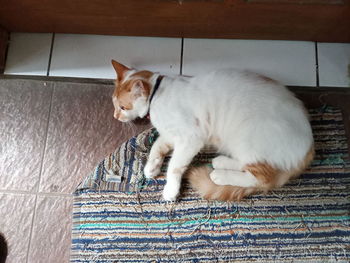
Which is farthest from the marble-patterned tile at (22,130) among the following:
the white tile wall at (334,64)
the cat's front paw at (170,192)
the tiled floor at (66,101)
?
the white tile wall at (334,64)

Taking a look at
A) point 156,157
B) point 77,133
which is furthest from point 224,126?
point 77,133

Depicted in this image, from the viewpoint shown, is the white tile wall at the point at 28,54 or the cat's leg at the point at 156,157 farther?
the white tile wall at the point at 28,54

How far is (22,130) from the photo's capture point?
1.30 metres

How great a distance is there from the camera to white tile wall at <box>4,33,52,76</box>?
138cm

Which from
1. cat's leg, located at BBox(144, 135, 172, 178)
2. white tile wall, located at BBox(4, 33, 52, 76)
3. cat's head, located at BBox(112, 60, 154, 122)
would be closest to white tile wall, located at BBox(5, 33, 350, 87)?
white tile wall, located at BBox(4, 33, 52, 76)

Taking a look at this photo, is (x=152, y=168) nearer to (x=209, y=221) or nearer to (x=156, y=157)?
(x=156, y=157)

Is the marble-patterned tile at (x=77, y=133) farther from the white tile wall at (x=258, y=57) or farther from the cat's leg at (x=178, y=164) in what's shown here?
the white tile wall at (x=258, y=57)

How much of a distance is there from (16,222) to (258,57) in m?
1.26

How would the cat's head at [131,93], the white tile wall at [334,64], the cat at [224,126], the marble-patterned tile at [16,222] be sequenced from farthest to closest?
the white tile wall at [334,64] → the marble-patterned tile at [16,222] → the cat's head at [131,93] → the cat at [224,126]

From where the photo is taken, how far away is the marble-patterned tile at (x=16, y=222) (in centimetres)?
119

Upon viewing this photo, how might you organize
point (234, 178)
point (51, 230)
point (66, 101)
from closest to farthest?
point (234, 178)
point (51, 230)
point (66, 101)

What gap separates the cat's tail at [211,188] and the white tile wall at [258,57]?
18.6 inches

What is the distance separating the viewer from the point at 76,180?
125cm

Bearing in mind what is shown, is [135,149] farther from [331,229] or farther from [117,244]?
[331,229]
